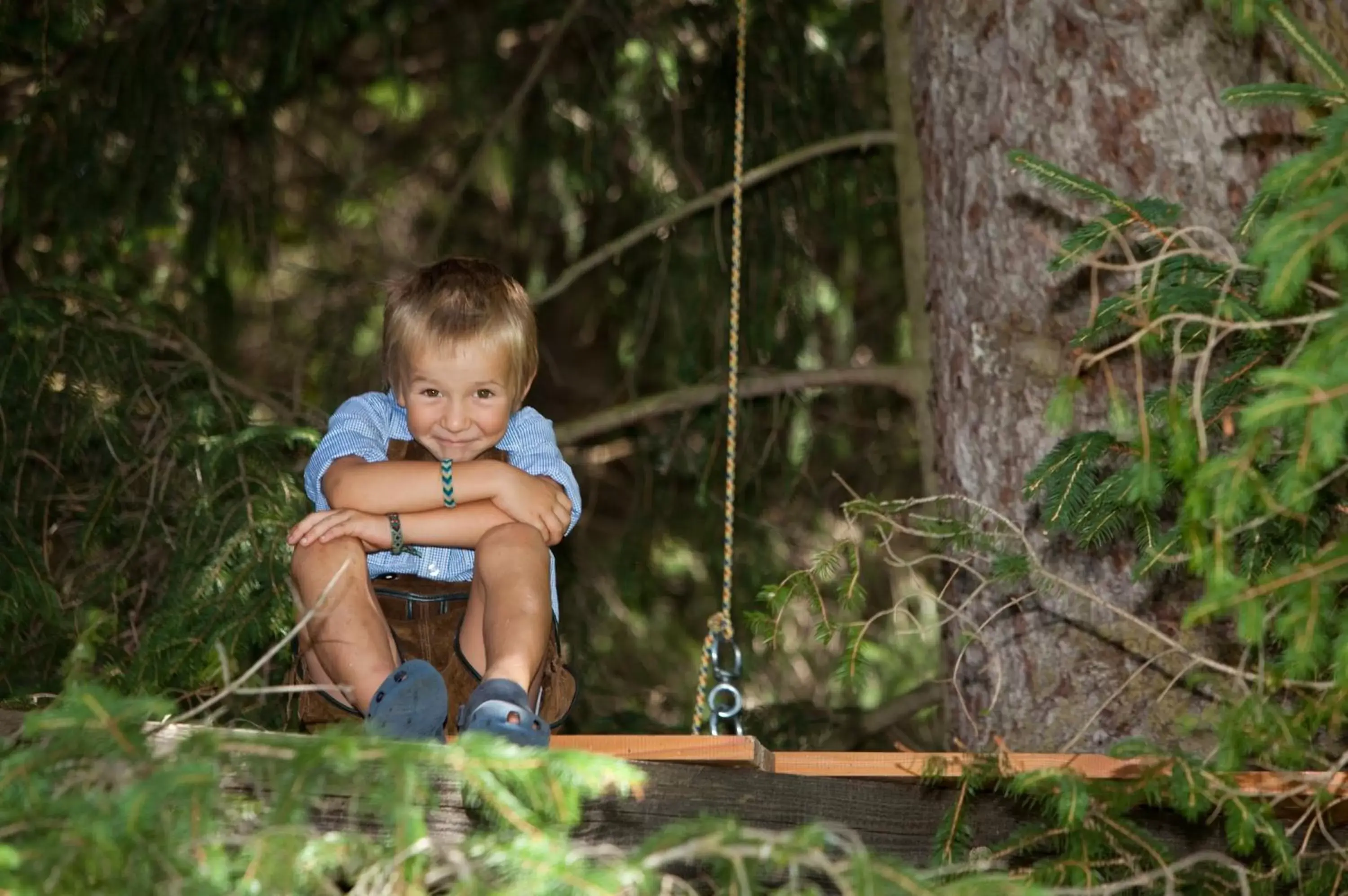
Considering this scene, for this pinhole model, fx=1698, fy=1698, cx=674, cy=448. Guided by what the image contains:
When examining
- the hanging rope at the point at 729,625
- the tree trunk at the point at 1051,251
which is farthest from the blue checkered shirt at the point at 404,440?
the tree trunk at the point at 1051,251

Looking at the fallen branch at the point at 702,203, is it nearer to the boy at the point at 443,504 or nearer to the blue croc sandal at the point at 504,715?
the boy at the point at 443,504

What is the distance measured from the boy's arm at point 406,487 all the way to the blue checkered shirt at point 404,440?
13cm

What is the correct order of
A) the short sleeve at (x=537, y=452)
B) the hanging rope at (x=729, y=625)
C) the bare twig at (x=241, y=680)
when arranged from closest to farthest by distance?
the bare twig at (x=241, y=680)
the hanging rope at (x=729, y=625)
the short sleeve at (x=537, y=452)

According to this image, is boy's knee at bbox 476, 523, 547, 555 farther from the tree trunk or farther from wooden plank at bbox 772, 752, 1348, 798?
the tree trunk

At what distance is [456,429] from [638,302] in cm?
242

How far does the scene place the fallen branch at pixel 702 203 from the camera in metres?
5.15

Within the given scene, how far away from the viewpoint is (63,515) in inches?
181

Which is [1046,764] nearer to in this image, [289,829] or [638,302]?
[289,829]

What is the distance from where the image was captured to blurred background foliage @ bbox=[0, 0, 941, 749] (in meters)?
4.38

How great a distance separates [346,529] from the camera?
134 inches

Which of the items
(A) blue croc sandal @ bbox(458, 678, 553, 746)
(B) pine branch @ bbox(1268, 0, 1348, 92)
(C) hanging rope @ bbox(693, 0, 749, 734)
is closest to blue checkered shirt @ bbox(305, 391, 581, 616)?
(C) hanging rope @ bbox(693, 0, 749, 734)

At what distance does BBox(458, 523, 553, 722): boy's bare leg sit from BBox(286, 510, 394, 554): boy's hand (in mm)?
195

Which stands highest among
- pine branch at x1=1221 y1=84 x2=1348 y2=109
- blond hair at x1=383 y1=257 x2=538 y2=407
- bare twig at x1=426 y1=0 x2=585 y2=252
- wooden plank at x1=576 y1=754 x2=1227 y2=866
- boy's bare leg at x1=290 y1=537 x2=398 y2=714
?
bare twig at x1=426 y1=0 x2=585 y2=252

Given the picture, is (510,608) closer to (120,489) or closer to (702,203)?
(120,489)
